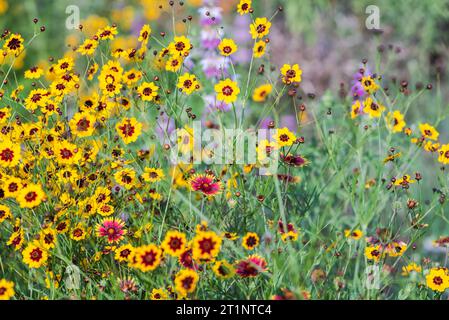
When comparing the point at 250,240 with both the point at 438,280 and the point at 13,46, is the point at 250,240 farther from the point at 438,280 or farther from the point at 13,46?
the point at 13,46

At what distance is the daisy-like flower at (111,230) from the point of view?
183cm

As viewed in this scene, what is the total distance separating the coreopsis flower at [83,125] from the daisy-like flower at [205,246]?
0.56m

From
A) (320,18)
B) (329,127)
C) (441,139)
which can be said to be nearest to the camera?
(329,127)

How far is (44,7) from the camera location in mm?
5426

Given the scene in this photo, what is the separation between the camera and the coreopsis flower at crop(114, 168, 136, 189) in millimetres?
1930

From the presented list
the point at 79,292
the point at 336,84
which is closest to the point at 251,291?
the point at 79,292

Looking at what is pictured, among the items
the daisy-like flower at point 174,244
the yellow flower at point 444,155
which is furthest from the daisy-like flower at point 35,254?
the yellow flower at point 444,155

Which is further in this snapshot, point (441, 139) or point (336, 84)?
point (336, 84)
